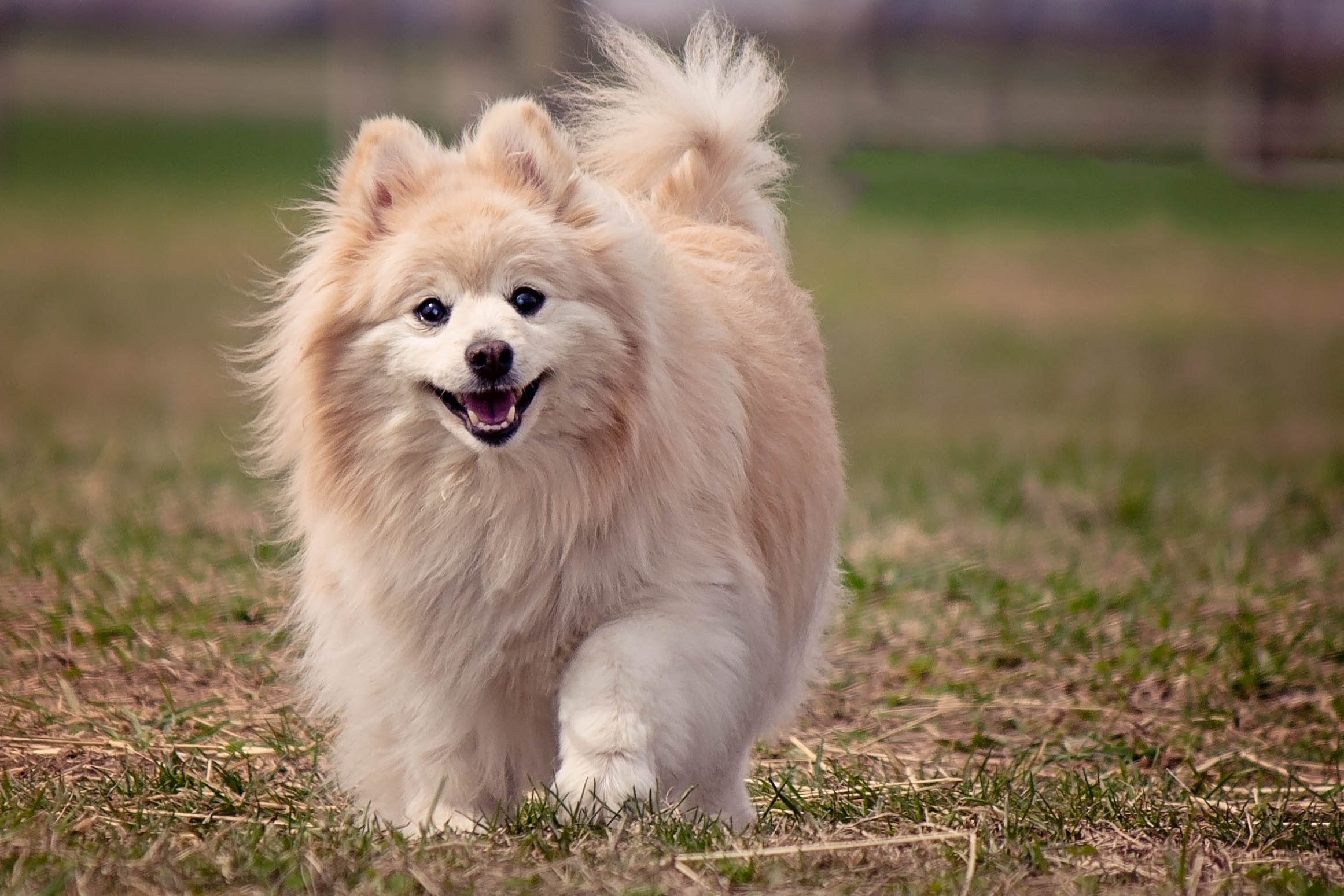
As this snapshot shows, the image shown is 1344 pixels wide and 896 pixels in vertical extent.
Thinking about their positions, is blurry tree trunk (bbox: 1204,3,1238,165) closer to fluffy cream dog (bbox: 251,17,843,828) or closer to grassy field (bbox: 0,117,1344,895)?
grassy field (bbox: 0,117,1344,895)

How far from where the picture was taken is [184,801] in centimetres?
348

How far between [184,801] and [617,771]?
3.44 ft

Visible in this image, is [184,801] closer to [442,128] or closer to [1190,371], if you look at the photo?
[1190,371]

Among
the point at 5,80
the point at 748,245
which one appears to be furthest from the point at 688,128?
the point at 5,80

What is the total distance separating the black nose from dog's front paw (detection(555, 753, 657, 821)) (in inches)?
33.9

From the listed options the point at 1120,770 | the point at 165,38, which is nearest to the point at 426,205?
the point at 1120,770

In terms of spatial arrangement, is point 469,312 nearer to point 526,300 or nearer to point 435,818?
point 526,300

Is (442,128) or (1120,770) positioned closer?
(1120,770)

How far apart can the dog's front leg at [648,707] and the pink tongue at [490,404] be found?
1.77 ft

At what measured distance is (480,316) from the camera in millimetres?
3439

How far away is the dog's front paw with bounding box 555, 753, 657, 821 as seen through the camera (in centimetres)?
321

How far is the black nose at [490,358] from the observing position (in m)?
3.33

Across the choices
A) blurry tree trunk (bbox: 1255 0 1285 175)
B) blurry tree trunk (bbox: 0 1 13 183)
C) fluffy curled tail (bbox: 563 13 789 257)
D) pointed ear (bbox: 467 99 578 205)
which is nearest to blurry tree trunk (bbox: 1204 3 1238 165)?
blurry tree trunk (bbox: 1255 0 1285 175)

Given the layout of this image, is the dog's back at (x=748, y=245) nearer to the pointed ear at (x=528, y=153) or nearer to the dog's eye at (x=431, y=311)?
the pointed ear at (x=528, y=153)
